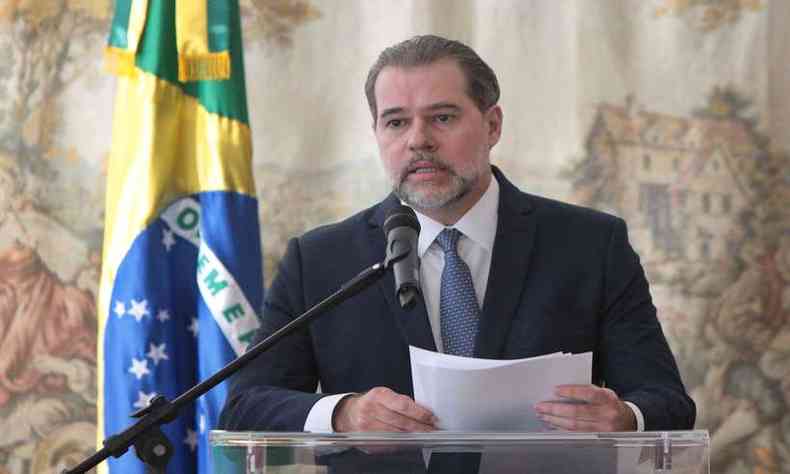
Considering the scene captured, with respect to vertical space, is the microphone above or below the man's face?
below

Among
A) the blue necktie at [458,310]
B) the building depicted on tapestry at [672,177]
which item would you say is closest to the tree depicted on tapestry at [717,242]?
the building depicted on tapestry at [672,177]

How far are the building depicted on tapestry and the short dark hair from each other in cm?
169

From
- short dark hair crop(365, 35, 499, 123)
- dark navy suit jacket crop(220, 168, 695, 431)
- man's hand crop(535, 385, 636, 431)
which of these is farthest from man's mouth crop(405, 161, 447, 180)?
man's hand crop(535, 385, 636, 431)

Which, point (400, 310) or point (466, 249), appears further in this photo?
point (466, 249)

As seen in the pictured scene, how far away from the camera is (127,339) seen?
4.25 metres

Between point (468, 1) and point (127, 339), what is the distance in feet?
6.82

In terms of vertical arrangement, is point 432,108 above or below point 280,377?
above

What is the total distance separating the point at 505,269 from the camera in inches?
119

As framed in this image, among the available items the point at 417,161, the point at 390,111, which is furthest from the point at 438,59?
the point at 417,161

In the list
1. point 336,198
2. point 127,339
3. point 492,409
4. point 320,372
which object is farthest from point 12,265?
point 492,409

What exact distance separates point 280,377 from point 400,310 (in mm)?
370

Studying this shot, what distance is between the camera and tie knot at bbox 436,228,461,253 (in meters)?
3.08

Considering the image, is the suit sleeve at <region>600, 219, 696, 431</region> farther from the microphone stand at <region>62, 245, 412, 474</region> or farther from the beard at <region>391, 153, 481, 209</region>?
the microphone stand at <region>62, 245, 412, 474</region>

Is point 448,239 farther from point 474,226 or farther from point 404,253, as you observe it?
point 404,253
